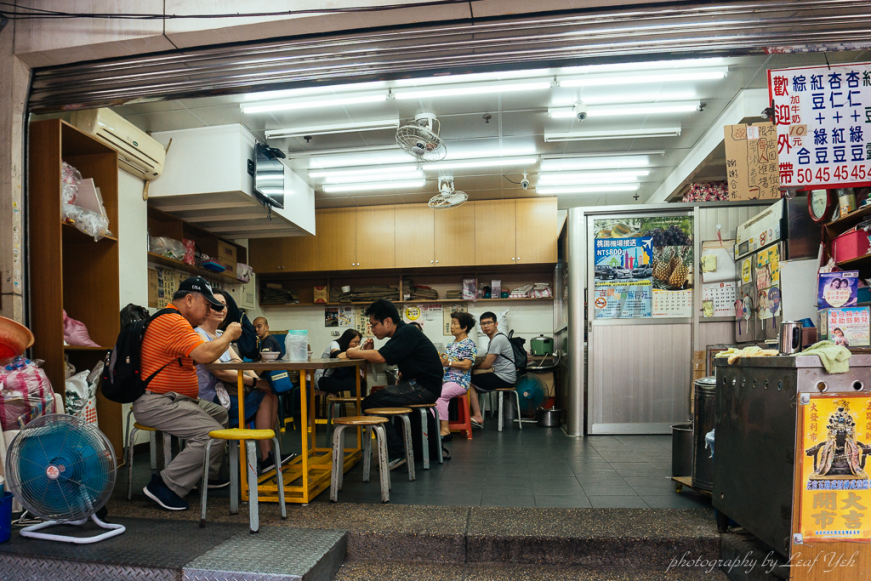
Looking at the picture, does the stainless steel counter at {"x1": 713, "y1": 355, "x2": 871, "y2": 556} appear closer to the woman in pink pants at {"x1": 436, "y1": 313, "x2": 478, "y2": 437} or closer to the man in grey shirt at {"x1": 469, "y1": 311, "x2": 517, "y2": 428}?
the woman in pink pants at {"x1": 436, "y1": 313, "x2": 478, "y2": 437}

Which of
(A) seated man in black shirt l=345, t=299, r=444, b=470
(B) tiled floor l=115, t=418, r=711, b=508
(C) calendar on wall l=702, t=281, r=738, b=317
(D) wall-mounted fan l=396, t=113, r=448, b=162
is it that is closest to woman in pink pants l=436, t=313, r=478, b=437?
(B) tiled floor l=115, t=418, r=711, b=508

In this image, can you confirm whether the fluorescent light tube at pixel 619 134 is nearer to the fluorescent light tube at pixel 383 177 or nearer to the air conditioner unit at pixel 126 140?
the fluorescent light tube at pixel 383 177

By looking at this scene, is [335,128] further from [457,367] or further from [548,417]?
[548,417]

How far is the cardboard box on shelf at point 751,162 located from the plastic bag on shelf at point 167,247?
5.52 m

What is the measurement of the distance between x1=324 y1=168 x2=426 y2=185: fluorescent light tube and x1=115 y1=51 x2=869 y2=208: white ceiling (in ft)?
0.96

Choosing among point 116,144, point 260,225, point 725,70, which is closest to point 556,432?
point 725,70

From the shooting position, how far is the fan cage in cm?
252

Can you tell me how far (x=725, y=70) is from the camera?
449 centimetres

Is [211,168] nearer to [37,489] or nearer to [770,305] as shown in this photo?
[37,489]

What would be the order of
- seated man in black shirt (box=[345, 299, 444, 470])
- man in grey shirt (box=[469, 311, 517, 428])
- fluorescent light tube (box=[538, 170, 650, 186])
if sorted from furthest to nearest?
fluorescent light tube (box=[538, 170, 650, 186]), man in grey shirt (box=[469, 311, 517, 428]), seated man in black shirt (box=[345, 299, 444, 470])

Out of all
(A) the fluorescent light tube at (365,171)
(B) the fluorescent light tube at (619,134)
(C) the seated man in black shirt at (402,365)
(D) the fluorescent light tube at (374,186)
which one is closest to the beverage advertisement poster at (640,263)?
(B) the fluorescent light tube at (619,134)

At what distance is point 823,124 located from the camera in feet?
9.46

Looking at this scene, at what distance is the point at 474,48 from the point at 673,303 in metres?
3.95

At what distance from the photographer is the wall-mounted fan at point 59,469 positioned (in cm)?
252
